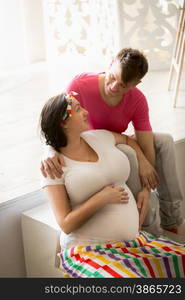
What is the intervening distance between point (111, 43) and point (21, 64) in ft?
3.32

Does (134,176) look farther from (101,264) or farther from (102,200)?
(101,264)

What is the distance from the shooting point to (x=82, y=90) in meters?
1.97

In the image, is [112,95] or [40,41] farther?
[40,41]

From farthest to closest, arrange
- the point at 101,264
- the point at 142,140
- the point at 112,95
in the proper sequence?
1. the point at 142,140
2. the point at 112,95
3. the point at 101,264

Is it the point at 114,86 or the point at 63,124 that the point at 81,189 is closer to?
the point at 63,124

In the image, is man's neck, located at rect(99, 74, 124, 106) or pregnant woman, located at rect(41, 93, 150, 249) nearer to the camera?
pregnant woman, located at rect(41, 93, 150, 249)

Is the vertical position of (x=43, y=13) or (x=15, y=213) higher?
(x=43, y=13)

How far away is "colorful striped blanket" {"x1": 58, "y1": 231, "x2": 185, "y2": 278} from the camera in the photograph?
1641mm

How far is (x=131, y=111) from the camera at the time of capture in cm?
201

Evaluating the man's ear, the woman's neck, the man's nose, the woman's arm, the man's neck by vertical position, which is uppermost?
the man's nose

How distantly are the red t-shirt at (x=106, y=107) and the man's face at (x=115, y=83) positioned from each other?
73 millimetres

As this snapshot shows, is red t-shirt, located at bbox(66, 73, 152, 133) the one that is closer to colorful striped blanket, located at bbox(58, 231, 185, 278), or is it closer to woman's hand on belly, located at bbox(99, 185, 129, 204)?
woman's hand on belly, located at bbox(99, 185, 129, 204)

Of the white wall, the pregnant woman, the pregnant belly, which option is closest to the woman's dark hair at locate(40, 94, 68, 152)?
the pregnant woman

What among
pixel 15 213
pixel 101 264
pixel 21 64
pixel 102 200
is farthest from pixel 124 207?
pixel 21 64
